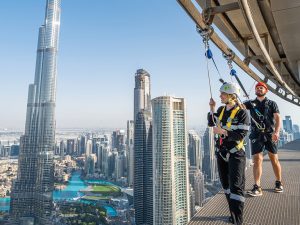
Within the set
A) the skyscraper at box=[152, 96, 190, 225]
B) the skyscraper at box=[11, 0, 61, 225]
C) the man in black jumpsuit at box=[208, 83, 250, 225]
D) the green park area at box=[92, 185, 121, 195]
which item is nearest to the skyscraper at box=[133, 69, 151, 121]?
the skyscraper at box=[11, 0, 61, 225]

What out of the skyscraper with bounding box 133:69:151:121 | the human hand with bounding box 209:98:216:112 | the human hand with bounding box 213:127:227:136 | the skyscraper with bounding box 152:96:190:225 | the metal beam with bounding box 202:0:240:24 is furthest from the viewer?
the skyscraper with bounding box 133:69:151:121

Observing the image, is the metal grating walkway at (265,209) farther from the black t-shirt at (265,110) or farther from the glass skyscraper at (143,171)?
the glass skyscraper at (143,171)

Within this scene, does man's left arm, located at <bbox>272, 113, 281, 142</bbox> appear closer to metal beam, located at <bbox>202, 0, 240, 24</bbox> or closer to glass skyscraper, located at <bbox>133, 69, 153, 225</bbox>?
metal beam, located at <bbox>202, 0, 240, 24</bbox>

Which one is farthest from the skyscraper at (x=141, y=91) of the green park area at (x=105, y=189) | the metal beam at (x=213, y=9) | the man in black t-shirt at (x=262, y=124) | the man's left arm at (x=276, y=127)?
the metal beam at (x=213, y=9)

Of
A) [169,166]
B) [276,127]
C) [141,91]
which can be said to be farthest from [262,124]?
[141,91]

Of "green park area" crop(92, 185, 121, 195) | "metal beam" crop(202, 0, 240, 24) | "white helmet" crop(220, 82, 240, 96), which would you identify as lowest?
"green park area" crop(92, 185, 121, 195)
